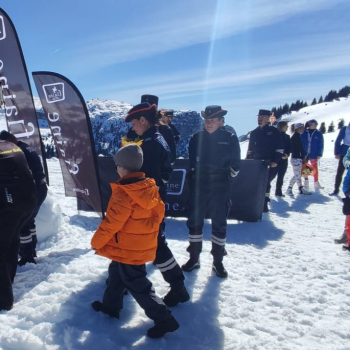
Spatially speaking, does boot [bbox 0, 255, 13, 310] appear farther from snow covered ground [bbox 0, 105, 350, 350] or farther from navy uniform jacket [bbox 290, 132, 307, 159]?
navy uniform jacket [bbox 290, 132, 307, 159]

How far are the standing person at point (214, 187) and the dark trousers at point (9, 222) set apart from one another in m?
1.97

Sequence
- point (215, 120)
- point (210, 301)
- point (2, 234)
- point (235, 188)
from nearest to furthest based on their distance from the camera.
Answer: point (2, 234)
point (210, 301)
point (215, 120)
point (235, 188)

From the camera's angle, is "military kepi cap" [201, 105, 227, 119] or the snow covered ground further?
"military kepi cap" [201, 105, 227, 119]

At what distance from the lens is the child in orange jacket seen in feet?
9.00

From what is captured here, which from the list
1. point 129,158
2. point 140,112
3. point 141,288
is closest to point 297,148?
point 140,112

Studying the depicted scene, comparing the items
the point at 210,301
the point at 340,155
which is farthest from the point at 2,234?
the point at 340,155

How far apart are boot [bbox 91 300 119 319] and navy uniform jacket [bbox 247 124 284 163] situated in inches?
217

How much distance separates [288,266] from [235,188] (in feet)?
8.45

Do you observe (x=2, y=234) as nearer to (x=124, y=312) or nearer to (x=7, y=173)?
(x=7, y=173)

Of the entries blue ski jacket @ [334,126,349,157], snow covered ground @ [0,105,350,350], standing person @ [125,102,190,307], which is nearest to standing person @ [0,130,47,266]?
snow covered ground @ [0,105,350,350]

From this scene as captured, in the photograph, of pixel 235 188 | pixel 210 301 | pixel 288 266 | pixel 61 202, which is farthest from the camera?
pixel 61 202

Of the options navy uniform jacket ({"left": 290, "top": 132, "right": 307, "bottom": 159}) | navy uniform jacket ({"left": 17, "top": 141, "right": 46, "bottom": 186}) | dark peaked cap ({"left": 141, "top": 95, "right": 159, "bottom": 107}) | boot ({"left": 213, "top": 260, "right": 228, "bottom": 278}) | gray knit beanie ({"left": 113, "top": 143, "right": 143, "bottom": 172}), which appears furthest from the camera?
navy uniform jacket ({"left": 290, "top": 132, "right": 307, "bottom": 159})

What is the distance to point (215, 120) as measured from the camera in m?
4.24

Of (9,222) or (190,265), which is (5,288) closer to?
(9,222)
